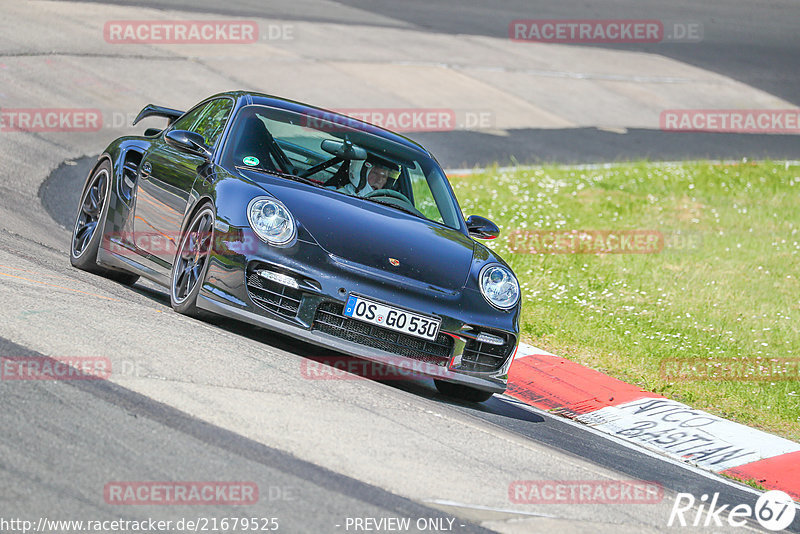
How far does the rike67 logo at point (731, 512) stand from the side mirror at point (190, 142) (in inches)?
139

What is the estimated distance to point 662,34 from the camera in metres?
26.5

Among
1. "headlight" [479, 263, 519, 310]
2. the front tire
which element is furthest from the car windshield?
"headlight" [479, 263, 519, 310]

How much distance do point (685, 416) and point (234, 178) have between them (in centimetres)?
333

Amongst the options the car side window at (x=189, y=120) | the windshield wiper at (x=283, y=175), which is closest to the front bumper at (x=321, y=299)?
the windshield wiper at (x=283, y=175)

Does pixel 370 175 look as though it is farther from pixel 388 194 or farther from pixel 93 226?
pixel 93 226

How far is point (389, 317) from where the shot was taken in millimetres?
6145

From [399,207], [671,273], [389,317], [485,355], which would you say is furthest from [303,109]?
[671,273]

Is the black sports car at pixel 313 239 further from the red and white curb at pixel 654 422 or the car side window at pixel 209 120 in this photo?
the red and white curb at pixel 654 422

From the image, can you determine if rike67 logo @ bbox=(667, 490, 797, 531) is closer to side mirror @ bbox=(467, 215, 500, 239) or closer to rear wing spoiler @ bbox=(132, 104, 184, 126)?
side mirror @ bbox=(467, 215, 500, 239)

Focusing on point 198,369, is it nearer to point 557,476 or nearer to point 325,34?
point 557,476

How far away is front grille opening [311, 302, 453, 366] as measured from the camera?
20.0ft

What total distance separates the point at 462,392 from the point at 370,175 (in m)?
1.50

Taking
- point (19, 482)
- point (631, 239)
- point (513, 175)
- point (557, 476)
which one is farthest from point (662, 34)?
point (19, 482)

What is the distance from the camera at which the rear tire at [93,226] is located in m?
8.00
